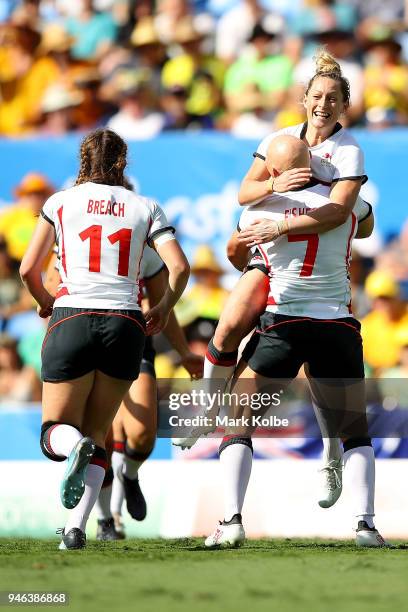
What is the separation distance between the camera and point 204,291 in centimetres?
1016

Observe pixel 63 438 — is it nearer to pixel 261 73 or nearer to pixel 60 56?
pixel 261 73

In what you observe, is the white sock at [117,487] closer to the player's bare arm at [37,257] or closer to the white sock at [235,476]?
the white sock at [235,476]

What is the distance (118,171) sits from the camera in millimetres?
5719

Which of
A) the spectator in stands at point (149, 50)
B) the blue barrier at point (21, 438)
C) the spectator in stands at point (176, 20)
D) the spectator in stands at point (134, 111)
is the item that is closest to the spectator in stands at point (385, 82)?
the spectator in stands at point (176, 20)

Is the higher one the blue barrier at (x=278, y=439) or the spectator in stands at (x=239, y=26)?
the spectator in stands at (x=239, y=26)

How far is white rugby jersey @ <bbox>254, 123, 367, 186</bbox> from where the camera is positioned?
5675 mm

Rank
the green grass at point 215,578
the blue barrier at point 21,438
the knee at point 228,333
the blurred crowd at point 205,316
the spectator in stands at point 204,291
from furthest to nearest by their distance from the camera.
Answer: the spectator in stands at point 204,291, the blurred crowd at point 205,316, the blue barrier at point 21,438, the knee at point 228,333, the green grass at point 215,578

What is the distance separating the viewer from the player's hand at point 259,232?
556cm

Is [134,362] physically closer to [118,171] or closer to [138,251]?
[138,251]

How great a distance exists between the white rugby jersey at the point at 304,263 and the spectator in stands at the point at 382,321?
157 inches

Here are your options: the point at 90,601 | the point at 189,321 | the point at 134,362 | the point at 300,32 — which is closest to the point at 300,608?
the point at 90,601

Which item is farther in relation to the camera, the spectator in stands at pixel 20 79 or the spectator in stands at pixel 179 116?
the spectator in stands at pixel 20 79

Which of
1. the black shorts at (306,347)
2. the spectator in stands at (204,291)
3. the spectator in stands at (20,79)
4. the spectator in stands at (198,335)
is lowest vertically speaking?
the black shorts at (306,347)

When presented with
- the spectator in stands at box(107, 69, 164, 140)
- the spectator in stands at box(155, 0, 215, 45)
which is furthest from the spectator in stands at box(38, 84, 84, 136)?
the spectator in stands at box(155, 0, 215, 45)
